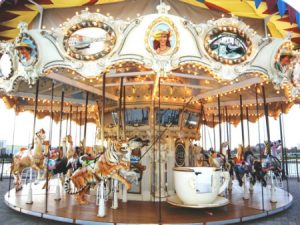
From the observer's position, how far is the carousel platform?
430cm

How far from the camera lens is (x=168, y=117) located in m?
6.78

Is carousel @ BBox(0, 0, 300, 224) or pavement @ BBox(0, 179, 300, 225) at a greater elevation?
carousel @ BBox(0, 0, 300, 224)

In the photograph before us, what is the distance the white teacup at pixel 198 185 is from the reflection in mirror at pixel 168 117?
6.21ft

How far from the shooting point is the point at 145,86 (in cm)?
698

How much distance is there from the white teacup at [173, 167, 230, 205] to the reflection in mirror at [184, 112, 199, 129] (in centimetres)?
217

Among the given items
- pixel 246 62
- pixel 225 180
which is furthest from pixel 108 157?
pixel 246 62

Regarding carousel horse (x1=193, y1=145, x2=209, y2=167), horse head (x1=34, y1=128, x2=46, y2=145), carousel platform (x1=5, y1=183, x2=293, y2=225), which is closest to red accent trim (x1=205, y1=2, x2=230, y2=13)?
carousel horse (x1=193, y1=145, x2=209, y2=167)

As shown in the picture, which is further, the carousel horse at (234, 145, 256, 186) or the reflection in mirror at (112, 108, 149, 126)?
the carousel horse at (234, 145, 256, 186)

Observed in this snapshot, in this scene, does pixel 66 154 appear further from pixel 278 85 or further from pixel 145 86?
pixel 278 85

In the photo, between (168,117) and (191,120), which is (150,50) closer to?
(168,117)

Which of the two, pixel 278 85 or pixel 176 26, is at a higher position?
pixel 176 26

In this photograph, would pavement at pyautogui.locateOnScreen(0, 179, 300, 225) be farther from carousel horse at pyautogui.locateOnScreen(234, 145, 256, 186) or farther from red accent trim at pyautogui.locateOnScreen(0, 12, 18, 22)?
red accent trim at pyautogui.locateOnScreen(0, 12, 18, 22)

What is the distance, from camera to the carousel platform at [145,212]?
4.30 metres

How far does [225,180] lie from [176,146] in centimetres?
180
